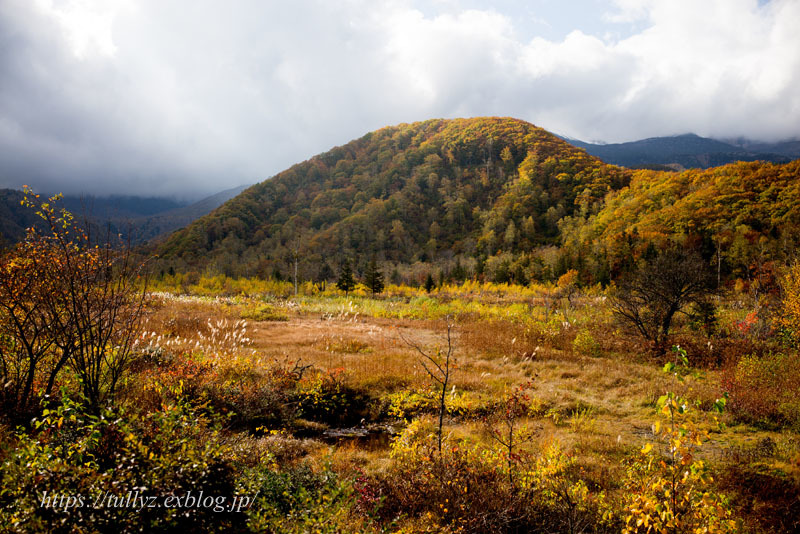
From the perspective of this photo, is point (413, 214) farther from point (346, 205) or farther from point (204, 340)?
point (204, 340)

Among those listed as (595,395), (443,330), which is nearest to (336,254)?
(443,330)

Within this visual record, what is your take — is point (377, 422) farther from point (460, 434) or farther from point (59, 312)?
point (59, 312)

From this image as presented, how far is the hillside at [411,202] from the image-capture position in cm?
7388

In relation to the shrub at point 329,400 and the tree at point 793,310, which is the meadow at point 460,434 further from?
the tree at point 793,310

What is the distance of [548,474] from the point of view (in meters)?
3.90

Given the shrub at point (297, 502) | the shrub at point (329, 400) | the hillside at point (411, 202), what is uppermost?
the hillside at point (411, 202)

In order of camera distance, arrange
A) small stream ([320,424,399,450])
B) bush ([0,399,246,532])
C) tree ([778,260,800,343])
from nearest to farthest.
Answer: bush ([0,399,246,532])
small stream ([320,424,399,450])
tree ([778,260,800,343])

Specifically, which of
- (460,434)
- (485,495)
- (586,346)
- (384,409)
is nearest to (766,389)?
(586,346)

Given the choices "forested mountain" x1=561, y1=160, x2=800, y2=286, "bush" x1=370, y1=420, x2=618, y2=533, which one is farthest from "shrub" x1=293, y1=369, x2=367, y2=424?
"forested mountain" x1=561, y1=160, x2=800, y2=286

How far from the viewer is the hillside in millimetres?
73875

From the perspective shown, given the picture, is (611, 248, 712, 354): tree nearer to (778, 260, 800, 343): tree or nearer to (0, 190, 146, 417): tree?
(778, 260, 800, 343): tree

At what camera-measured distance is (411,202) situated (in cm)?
9481

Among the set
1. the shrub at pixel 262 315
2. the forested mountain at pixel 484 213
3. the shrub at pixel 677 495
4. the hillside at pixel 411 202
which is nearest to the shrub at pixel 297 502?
the shrub at pixel 677 495

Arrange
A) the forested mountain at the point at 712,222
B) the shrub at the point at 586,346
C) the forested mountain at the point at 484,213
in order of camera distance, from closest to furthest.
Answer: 1. the shrub at the point at 586,346
2. the forested mountain at the point at 712,222
3. the forested mountain at the point at 484,213
